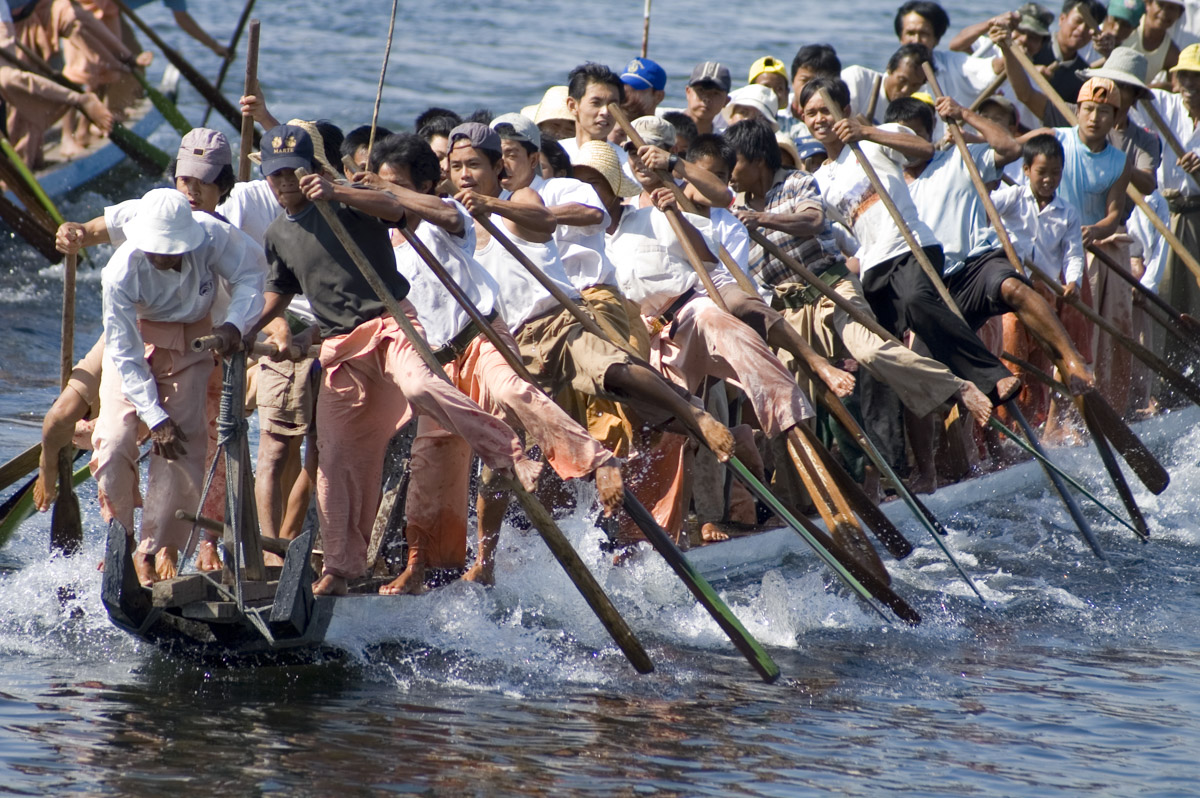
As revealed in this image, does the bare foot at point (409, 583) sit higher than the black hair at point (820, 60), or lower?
lower

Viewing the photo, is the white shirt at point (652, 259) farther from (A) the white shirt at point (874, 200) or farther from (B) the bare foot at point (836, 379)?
(A) the white shirt at point (874, 200)

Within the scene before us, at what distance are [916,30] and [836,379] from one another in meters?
5.02

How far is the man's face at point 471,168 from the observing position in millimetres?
6609

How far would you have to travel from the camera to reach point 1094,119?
9.95 m

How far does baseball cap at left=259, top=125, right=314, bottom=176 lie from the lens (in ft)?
20.1

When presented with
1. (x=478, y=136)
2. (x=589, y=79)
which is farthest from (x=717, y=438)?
(x=589, y=79)

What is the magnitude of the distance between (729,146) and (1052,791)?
3.67 metres

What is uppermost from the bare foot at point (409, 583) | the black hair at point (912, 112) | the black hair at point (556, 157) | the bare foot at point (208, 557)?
the black hair at point (912, 112)

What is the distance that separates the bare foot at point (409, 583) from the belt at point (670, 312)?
1718 mm

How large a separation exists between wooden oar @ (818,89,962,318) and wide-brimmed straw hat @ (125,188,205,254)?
364 cm

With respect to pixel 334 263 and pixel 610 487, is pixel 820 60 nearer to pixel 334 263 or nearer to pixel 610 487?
pixel 334 263

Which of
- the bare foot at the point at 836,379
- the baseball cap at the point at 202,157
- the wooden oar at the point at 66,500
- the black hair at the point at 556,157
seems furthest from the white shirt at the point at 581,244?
the wooden oar at the point at 66,500

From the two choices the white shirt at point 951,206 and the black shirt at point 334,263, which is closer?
the black shirt at point 334,263

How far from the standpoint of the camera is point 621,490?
623 cm
